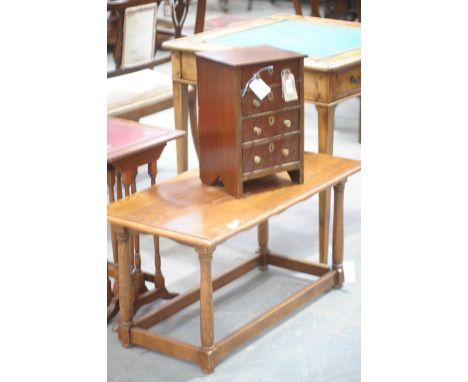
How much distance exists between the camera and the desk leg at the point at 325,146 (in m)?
3.48

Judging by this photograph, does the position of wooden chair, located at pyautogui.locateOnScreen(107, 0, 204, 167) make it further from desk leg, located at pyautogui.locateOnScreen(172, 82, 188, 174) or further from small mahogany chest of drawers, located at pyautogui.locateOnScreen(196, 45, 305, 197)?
small mahogany chest of drawers, located at pyautogui.locateOnScreen(196, 45, 305, 197)

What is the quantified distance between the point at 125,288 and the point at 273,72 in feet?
2.86

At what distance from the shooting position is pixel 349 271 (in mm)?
3770

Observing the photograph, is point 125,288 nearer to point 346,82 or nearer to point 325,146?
point 325,146

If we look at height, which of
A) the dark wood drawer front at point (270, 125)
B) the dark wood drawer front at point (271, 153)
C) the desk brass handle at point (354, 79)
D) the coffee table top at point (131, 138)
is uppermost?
the desk brass handle at point (354, 79)

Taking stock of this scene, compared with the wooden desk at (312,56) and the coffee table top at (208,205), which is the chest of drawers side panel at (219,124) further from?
the wooden desk at (312,56)

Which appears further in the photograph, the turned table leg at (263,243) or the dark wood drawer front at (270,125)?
the turned table leg at (263,243)

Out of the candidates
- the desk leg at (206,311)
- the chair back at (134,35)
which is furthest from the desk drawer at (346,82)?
the chair back at (134,35)

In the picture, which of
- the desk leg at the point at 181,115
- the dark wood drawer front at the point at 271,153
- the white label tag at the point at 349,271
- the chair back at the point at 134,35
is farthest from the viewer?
the chair back at the point at 134,35

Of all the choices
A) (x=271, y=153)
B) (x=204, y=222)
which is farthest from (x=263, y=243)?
(x=204, y=222)

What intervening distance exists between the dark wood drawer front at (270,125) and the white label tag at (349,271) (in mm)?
867

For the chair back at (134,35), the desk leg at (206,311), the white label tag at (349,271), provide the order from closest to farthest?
the desk leg at (206,311) < the white label tag at (349,271) < the chair back at (134,35)
